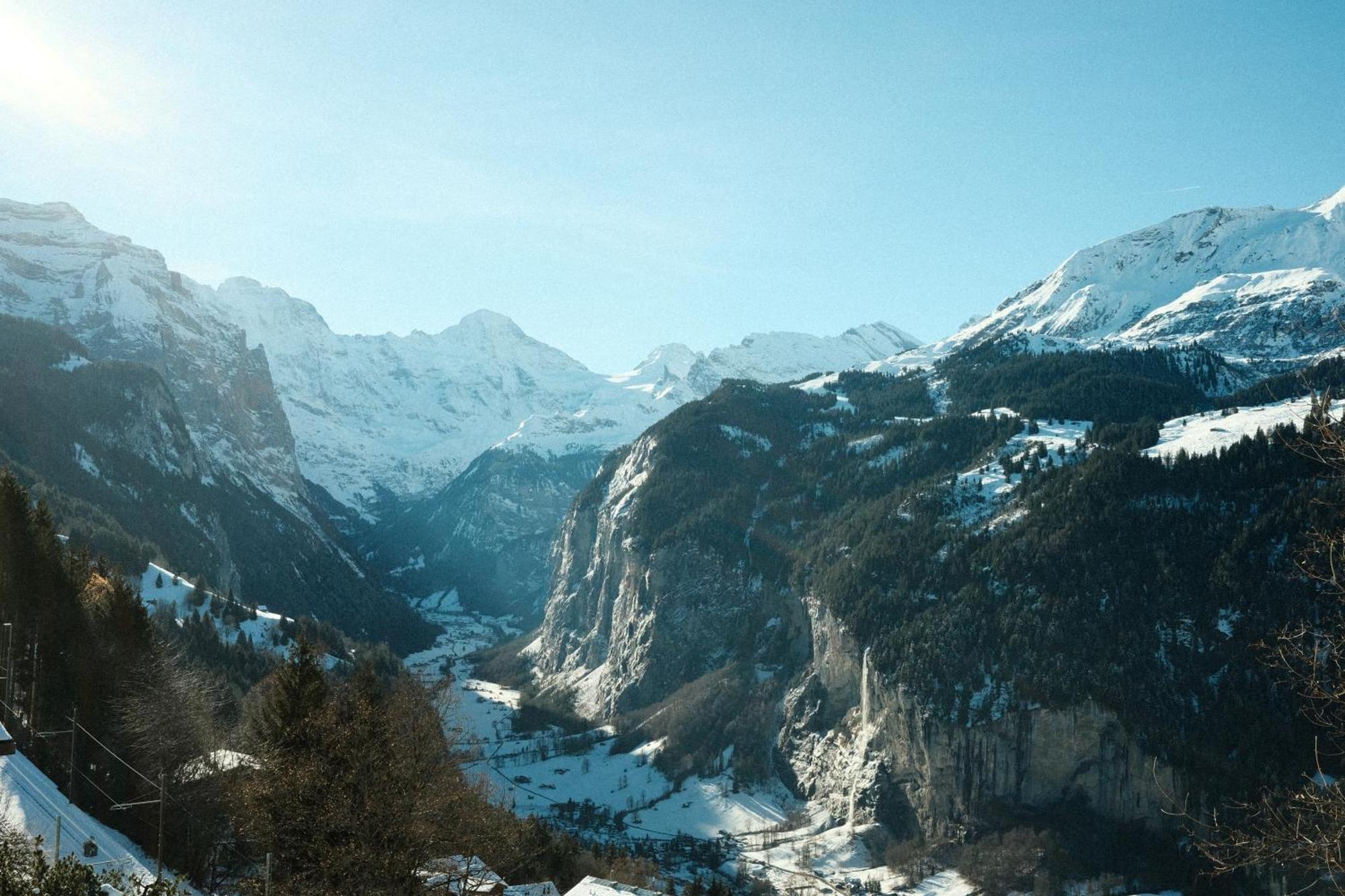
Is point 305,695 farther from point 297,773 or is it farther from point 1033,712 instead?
point 1033,712

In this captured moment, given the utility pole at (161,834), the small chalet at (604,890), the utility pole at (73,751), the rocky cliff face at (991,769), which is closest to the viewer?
the utility pole at (161,834)

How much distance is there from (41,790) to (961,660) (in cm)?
15239

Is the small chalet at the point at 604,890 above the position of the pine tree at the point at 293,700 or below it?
below


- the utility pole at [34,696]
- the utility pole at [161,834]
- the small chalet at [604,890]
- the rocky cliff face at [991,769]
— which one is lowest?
the rocky cliff face at [991,769]

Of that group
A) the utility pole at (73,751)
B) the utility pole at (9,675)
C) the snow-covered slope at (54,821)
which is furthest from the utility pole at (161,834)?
the utility pole at (9,675)

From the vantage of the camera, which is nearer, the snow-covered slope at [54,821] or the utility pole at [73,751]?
the snow-covered slope at [54,821]

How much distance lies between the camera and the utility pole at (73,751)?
5897cm

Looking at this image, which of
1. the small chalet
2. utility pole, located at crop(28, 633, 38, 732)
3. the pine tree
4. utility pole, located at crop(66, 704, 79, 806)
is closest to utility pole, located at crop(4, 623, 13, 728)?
utility pole, located at crop(28, 633, 38, 732)

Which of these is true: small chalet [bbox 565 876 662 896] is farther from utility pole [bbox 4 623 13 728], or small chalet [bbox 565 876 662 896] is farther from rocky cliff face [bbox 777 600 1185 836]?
rocky cliff face [bbox 777 600 1185 836]

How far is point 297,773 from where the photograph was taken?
147ft

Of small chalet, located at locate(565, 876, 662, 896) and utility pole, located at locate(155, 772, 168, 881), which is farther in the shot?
small chalet, located at locate(565, 876, 662, 896)

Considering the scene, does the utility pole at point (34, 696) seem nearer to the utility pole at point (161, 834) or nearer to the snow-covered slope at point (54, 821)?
the snow-covered slope at point (54, 821)

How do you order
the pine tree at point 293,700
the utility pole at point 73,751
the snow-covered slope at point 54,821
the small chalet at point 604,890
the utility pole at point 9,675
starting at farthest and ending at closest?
the small chalet at point 604,890 < the utility pole at point 9,675 < the utility pole at point 73,751 < the pine tree at point 293,700 < the snow-covered slope at point 54,821

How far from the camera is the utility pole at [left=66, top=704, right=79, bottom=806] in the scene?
58969 millimetres
